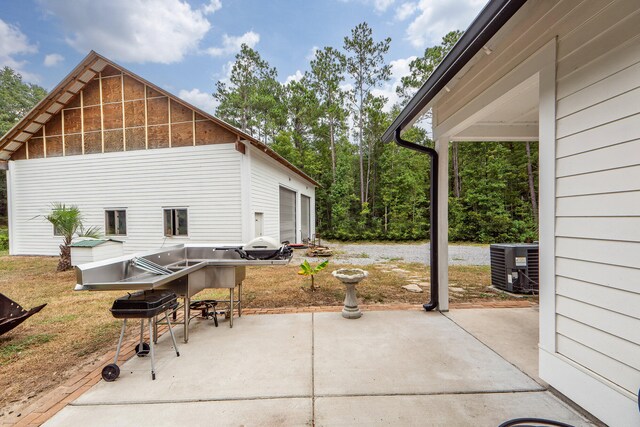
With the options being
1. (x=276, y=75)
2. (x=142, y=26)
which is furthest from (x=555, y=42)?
(x=276, y=75)

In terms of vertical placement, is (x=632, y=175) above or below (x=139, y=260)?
above

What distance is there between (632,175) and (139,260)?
3.95 metres

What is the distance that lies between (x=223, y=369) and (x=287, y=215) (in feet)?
33.7

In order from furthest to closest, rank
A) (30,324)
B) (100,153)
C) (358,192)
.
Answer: (358,192), (100,153), (30,324)

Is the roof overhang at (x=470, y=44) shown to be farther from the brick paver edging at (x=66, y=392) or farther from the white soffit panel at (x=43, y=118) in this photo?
the white soffit panel at (x=43, y=118)

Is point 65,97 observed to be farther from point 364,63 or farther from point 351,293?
point 364,63

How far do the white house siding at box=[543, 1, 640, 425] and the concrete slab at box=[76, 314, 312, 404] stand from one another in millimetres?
2049

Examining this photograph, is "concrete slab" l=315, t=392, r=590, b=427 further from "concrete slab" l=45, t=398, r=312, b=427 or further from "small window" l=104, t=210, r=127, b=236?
"small window" l=104, t=210, r=127, b=236

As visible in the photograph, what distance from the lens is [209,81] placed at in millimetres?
22484

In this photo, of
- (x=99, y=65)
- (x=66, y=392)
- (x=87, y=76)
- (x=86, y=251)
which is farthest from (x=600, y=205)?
(x=87, y=76)

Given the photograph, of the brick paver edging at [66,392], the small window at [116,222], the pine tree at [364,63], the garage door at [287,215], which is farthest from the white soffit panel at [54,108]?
the pine tree at [364,63]

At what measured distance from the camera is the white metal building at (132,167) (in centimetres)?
892

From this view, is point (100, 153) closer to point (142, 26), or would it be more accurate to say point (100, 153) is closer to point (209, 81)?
point (142, 26)

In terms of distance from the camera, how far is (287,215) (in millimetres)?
12781
